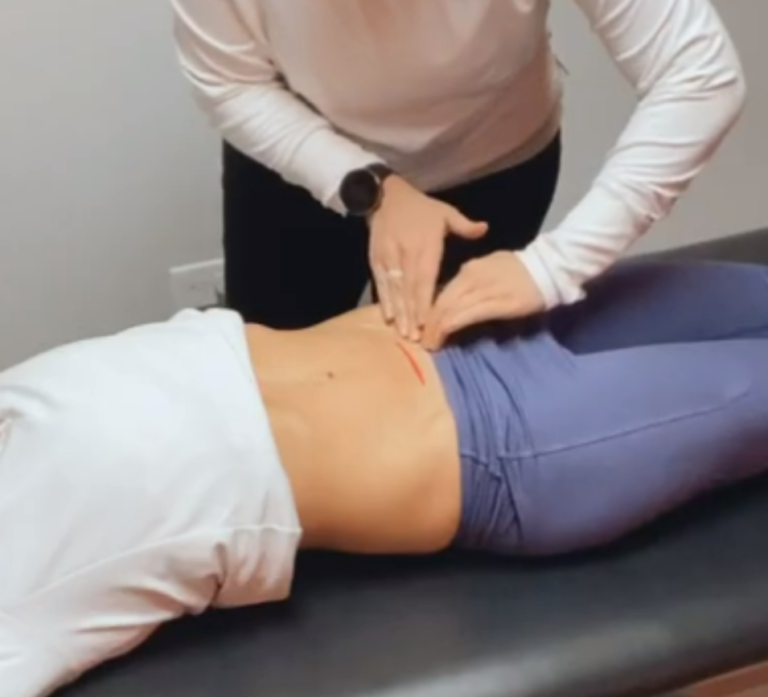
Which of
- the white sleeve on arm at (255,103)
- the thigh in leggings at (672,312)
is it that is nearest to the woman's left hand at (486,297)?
the thigh in leggings at (672,312)

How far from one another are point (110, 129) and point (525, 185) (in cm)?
76

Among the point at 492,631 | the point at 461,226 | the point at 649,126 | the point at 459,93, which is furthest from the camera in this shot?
the point at 459,93

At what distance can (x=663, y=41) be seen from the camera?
4.48ft

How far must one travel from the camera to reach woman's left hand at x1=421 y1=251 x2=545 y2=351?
1.37 meters

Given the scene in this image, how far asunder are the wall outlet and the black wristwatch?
85cm

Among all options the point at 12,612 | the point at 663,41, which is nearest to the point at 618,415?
the point at 663,41

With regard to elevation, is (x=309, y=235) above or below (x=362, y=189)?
below

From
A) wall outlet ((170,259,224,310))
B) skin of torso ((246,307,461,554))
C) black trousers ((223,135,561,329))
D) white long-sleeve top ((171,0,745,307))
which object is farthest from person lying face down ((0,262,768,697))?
wall outlet ((170,259,224,310))

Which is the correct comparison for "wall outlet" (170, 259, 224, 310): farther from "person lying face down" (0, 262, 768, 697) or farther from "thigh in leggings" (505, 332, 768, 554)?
"thigh in leggings" (505, 332, 768, 554)

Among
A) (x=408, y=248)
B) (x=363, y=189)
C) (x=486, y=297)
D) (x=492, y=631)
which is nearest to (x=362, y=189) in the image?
(x=363, y=189)

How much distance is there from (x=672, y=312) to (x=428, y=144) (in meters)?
0.36

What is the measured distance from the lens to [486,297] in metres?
1.38

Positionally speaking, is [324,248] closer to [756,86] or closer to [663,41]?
[663,41]

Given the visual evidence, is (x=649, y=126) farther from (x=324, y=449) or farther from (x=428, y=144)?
(x=324, y=449)
